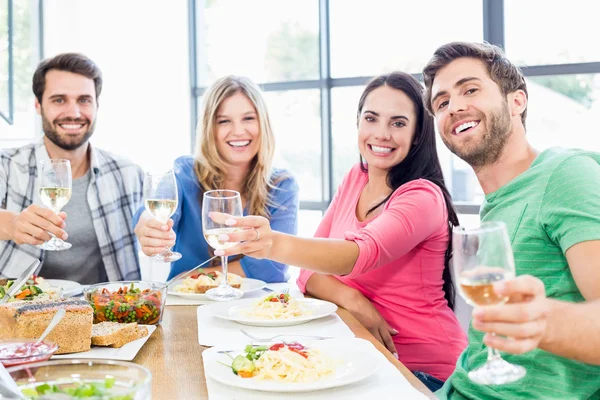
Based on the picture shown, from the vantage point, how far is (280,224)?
283cm

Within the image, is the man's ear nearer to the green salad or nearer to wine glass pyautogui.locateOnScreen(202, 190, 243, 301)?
wine glass pyautogui.locateOnScreen(202, 190, 243, 301)

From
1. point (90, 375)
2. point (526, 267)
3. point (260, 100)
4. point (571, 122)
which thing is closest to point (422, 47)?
point (571, 122)

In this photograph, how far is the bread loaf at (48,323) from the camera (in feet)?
4.67

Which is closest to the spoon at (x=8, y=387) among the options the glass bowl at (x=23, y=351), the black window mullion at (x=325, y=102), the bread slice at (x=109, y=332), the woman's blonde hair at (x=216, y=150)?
the glass bowl at (x=23, y=351)

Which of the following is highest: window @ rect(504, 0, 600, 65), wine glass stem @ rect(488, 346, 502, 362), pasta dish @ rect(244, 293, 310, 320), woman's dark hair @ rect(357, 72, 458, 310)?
window @ rect(504, 0, 600, 65)

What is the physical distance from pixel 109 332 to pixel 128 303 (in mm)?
193

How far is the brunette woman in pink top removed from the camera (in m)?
2.06

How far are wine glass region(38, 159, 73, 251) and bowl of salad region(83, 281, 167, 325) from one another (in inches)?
18.8

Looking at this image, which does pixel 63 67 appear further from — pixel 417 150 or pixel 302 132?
pixel 302 132

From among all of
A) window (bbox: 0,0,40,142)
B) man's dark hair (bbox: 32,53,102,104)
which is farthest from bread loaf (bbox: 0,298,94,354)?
window (bbox: 0,0,40,142)

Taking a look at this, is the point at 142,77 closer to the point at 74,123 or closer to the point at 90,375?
the point at 74,123

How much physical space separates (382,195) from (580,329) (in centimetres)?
138

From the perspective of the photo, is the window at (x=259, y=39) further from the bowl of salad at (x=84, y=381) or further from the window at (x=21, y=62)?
the bowl of salad at (x=84, y=381)

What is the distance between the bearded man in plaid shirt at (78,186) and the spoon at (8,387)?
2169 mm
